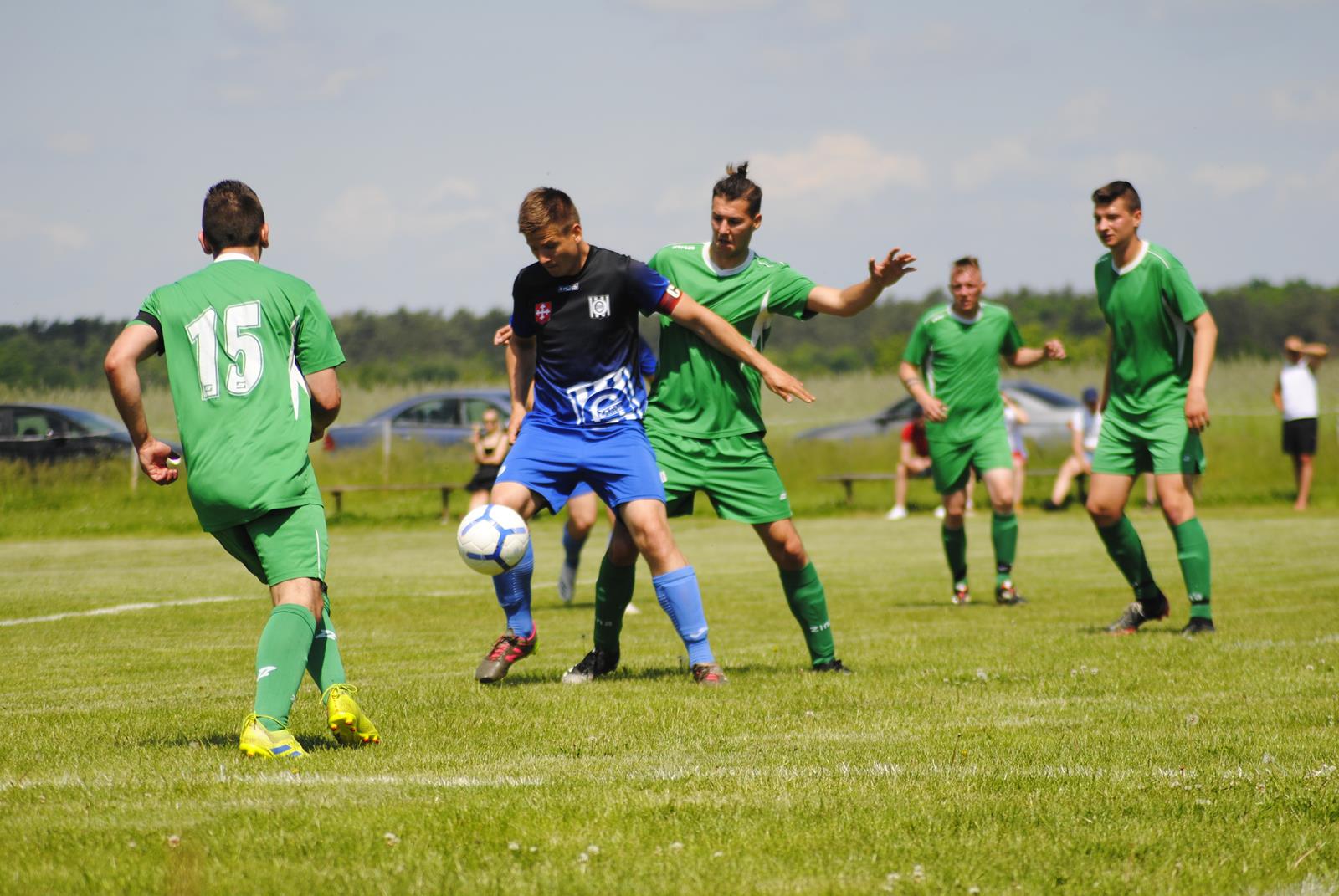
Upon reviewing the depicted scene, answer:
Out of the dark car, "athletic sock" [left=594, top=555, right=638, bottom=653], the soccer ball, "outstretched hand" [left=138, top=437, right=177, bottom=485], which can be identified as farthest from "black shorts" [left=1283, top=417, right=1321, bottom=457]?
"outstretched hand" [left=138, top=437, right=177, bottom=485]

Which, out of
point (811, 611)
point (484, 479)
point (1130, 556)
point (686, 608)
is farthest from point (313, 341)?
point (484, 479)

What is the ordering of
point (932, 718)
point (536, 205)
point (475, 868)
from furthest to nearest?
1. point (536, 205)
2. point (932, 718)
3. point (475, 868)

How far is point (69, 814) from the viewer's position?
4.00 meters

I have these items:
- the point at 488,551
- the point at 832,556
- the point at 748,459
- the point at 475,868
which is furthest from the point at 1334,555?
the point at 475,868

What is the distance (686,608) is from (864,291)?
1617 millimetres

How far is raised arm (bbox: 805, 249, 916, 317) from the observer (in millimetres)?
6883

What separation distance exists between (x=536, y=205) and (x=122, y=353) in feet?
7.11

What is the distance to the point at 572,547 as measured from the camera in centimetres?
1158

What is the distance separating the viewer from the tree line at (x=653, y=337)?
2161 cm

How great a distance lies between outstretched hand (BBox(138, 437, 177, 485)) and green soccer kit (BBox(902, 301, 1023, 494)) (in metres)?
7.56

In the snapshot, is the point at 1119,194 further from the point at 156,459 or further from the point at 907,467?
the point at 907,467

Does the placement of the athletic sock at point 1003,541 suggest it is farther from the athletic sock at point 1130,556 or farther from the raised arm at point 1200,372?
the raised arm at point 1200,372

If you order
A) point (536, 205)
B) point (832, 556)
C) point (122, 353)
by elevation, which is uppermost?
point (536, 205)

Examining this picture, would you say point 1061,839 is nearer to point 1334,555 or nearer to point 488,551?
point 488,551
